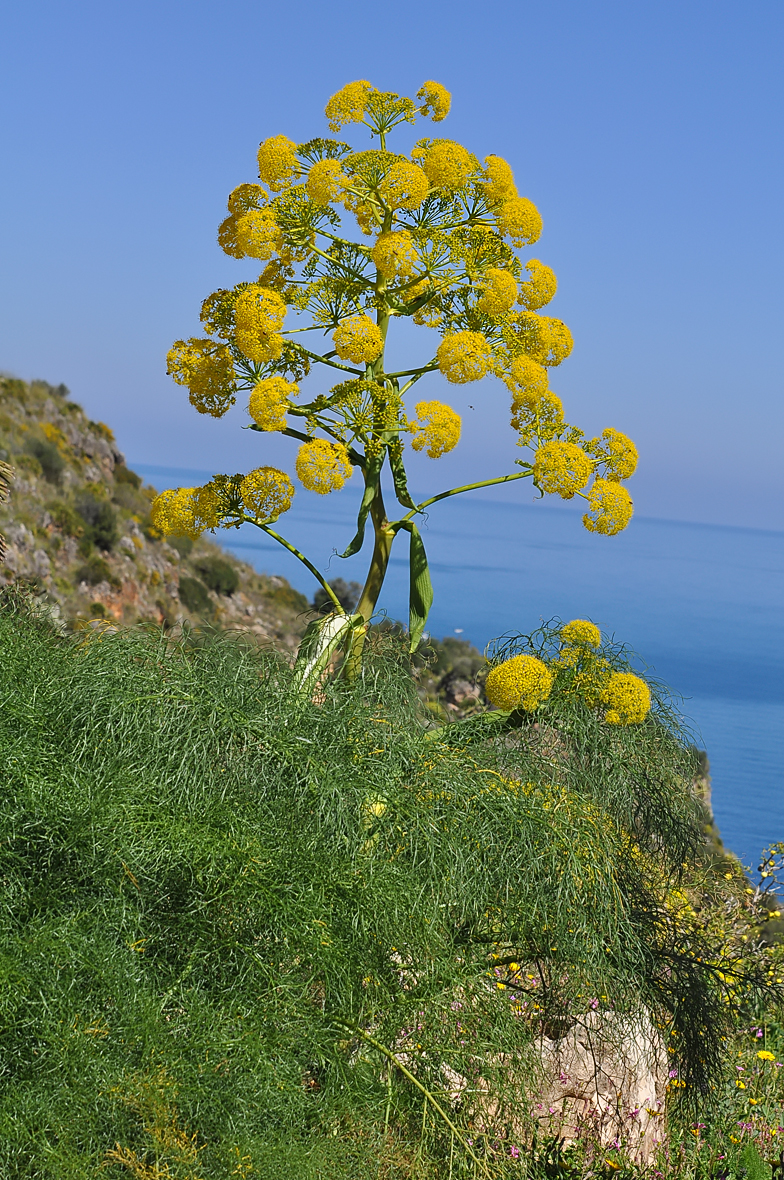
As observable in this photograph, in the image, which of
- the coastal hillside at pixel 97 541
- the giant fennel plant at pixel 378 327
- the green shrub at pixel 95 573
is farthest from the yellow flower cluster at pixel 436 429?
the green shrub at pixel 95 573

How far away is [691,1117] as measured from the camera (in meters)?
3.50

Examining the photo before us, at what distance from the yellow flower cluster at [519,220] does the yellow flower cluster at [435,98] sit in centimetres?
37

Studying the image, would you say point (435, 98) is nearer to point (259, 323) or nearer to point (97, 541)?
point (259, 323)

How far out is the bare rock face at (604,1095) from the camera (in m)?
3.42

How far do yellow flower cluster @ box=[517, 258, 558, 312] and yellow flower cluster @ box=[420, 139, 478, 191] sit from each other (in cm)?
32

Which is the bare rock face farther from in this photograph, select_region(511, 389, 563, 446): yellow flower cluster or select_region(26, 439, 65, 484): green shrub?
select_region(26, 439, 65, 484): green shrub

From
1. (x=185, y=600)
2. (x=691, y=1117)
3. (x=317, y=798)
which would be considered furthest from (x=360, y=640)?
(x=185, y=600)

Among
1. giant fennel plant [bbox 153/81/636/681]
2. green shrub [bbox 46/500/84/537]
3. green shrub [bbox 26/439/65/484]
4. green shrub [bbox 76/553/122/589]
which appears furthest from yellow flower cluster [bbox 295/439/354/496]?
green shrub [bbox 26/439/65/484]

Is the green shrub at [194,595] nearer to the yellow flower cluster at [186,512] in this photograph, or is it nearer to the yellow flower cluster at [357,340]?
the yellow flower cluster at [186,512]

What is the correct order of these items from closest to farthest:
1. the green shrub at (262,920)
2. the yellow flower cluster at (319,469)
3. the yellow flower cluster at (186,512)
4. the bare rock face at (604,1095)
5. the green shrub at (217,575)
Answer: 1. the green shrub at (262,920)
2. the yellow flower cluster at (319,469)
3. the yellow flower cluster at (186,512)
4. the bare rock face at (604,1095)
5. the green shrub at (217,575)

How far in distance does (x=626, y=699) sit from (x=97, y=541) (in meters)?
14.0

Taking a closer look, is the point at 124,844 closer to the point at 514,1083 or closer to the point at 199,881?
the point at 199,881

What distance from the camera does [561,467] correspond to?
3.06 metres

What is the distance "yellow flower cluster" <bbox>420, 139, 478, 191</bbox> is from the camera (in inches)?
122
